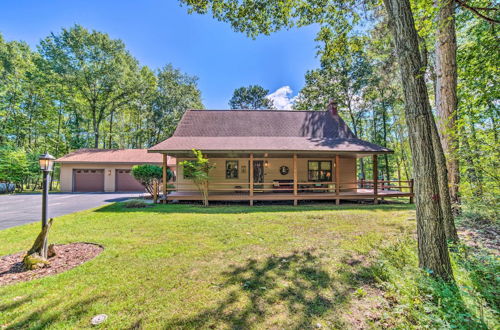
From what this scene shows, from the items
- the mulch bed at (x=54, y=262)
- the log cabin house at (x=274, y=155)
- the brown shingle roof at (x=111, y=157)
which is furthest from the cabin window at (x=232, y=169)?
the brown shingle roof at (x=111, y=157)

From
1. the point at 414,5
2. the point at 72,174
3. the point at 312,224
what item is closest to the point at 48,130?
the point at 72,174

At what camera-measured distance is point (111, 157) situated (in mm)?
18438

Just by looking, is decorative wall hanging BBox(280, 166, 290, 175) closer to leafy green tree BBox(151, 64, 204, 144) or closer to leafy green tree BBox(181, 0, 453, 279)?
leafy green tree BBox(181, 0, 453, 279)

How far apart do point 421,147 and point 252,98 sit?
3278 centimetres

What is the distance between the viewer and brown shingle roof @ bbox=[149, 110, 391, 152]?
10.3 metres

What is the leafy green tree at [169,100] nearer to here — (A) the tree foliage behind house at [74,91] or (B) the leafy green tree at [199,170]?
(A) the tree foliage behind house at [74,91]

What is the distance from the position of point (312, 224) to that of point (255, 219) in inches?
73.6

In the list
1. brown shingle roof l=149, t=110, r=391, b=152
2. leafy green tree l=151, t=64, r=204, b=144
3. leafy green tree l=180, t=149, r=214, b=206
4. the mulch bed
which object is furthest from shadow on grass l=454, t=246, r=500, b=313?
leafy green tree l=151, t=64, r=204, b=144

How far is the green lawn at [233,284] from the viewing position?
2250 millimetres

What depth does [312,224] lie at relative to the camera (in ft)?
20.6

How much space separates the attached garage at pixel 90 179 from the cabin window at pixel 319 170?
17577mm

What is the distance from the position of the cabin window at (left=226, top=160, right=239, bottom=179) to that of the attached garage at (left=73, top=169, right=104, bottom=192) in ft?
43.2

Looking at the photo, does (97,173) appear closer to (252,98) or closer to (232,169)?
(232,169)

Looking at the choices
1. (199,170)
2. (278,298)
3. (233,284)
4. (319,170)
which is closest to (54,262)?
(233,284)
